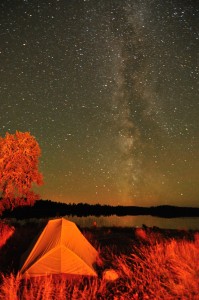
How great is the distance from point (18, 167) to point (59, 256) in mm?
16154

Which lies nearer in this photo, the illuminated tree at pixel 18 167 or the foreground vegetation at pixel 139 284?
the foreground vegetation at pixel 139 284

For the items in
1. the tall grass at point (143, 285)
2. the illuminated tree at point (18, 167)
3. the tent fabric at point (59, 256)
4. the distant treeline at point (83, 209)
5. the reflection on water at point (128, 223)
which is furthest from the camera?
the distant treeline at point (83, 209)

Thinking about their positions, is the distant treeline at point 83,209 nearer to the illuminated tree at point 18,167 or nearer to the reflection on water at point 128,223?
the reflection on water at point 128,223

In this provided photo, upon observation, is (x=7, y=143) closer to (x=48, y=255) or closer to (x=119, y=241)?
(x=119, y=241)

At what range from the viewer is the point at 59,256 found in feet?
33.1

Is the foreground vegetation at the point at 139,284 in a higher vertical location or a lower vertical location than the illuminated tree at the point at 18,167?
lower

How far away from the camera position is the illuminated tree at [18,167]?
25.0 meters

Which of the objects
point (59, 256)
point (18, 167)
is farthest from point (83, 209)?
point (59, 256)

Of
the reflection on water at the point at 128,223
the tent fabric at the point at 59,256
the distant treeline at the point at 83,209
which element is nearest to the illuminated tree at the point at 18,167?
the reflection on water at the point at 128,223

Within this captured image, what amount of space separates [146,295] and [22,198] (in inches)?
817

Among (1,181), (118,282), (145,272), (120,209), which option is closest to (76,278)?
(118,282)

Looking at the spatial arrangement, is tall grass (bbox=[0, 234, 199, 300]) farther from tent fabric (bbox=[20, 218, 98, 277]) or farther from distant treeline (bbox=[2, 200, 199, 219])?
distant treeline (bbox=[2, 200, 199, 219])

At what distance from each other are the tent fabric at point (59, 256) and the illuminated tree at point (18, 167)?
48.5ft

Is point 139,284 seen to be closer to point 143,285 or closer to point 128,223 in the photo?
point 143,285
